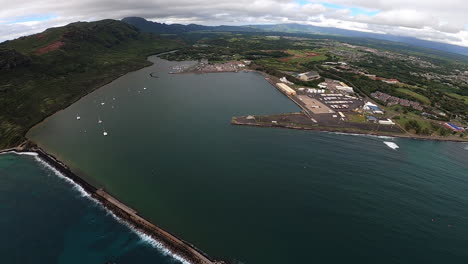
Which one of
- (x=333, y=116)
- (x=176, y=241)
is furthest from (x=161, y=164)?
(x=333, y=116)

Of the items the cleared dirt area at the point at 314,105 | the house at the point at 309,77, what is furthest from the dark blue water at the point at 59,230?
the house at the point at 309,77

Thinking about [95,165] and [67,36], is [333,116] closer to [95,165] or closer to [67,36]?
[95,165]

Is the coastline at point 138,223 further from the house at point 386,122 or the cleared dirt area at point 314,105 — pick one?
the house at point 386,122

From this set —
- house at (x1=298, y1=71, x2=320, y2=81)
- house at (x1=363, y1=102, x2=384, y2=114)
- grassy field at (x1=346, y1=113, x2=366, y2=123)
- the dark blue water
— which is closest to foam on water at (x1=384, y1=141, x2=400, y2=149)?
grassy field at (x1=346, y1=113, x2=366, y2=123)

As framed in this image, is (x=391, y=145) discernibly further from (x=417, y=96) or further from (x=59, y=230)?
(x=59, y=230)

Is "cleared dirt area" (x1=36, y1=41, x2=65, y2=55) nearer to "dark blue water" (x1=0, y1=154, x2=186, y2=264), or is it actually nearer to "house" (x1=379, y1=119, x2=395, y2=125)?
"dark blue water" (x1=0, y1=154, x2=186, y2=264)

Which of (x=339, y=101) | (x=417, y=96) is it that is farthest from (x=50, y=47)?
(x=417, y=96)
